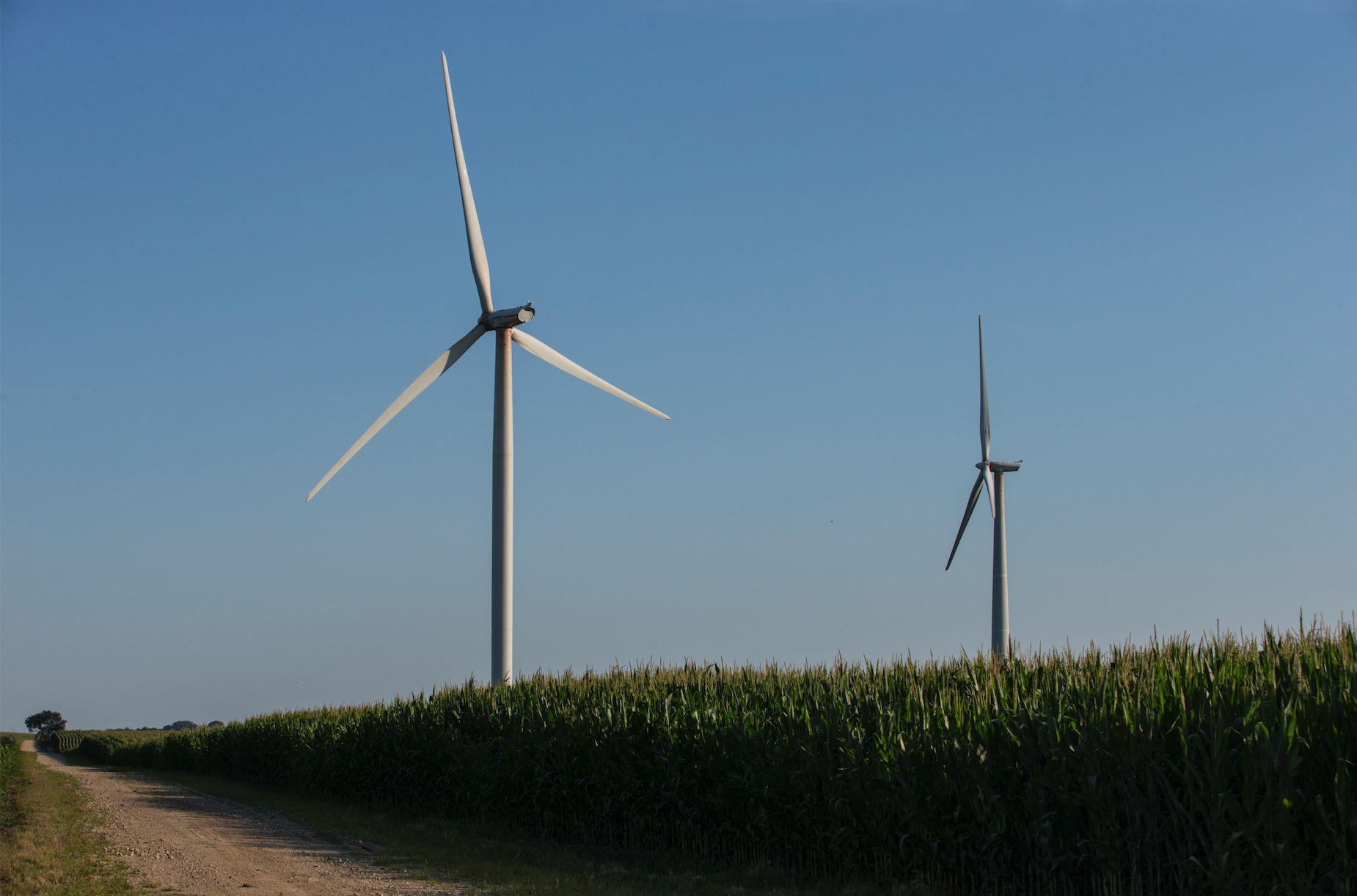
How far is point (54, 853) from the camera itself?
1861 centimetres

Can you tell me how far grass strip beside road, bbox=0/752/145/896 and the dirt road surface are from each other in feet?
1.48

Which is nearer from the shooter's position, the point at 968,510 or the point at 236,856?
the point at 236,856

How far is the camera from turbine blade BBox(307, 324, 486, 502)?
3019 centimetres

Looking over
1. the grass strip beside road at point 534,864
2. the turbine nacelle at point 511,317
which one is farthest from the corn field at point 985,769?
the turbine nacelle at point 511,317

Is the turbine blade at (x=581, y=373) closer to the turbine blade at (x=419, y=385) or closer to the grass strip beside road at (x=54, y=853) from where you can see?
the turbine blade at (x=419, y=385)

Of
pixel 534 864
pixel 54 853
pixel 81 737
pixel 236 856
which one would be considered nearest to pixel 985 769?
pixel 534 864

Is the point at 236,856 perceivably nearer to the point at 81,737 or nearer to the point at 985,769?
the point at 985,769

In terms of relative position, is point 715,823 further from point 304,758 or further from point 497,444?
point 304,758

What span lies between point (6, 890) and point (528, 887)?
25.2 ft

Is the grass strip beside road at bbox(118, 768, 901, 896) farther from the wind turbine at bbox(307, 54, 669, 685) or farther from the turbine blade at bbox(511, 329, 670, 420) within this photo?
the turbine blade at bbox(511, 329, 670, 420)

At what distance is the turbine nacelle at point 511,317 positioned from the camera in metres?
31.6

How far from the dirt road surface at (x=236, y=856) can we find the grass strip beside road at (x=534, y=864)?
75 cm

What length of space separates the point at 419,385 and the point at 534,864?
57.6 feet

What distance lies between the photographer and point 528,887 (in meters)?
15.1
